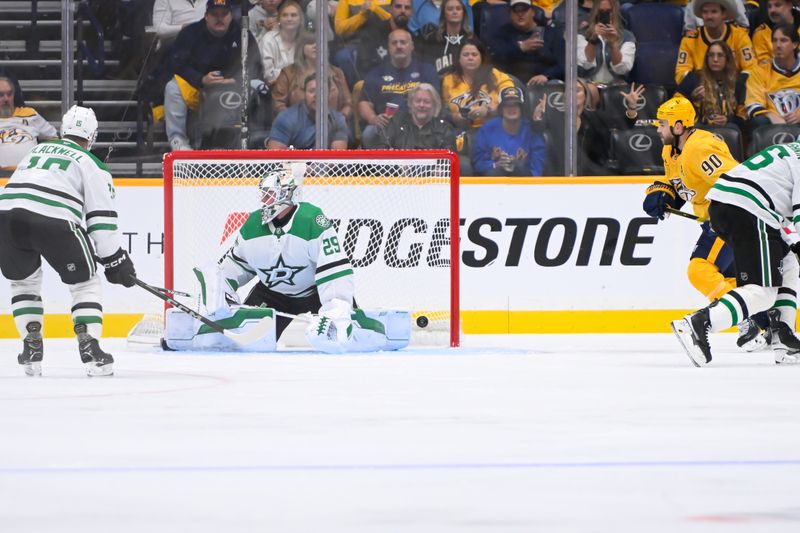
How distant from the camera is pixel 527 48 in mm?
8172

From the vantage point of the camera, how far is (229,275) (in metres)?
6.45

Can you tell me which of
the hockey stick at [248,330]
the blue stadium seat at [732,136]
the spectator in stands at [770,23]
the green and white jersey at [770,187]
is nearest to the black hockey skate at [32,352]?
the hockey stick at [248,330]

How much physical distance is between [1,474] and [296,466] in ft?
1.89

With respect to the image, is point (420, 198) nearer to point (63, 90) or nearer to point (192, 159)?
point (192, 159)

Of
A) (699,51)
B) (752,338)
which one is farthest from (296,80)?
(752,338)

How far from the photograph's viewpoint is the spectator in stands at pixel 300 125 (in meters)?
7.86

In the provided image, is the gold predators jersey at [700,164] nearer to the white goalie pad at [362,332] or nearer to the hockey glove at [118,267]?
the white goalie pad at [362,332]

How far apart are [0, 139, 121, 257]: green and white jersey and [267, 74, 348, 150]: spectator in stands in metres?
2.72

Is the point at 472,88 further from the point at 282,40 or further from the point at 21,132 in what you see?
the point at 21,132

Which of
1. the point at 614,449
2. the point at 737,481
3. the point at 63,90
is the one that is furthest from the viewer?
the point at 63,90

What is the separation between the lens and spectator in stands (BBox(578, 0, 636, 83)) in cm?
812

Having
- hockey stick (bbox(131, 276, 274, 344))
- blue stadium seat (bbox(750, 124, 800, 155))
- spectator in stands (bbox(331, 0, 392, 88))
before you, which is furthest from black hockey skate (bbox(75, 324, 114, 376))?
blue stadium seat (bbox(750, 124, 800, 155))

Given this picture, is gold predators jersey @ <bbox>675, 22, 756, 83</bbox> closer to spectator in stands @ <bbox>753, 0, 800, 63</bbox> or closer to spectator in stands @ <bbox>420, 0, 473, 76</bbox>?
spectator in stands @ <bbox>753, 0, 800, 63</bbox>

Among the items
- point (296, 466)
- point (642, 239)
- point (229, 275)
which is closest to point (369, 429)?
point (296, 466)
